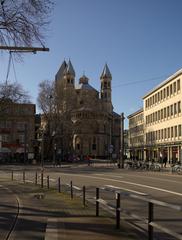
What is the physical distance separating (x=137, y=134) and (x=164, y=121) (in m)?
38.3

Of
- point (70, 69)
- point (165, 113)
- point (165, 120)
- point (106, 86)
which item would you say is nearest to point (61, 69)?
point (70, 69)

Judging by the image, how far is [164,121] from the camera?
87312 mm

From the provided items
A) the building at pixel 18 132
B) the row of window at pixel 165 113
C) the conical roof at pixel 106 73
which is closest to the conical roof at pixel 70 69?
the conical roof at pixel 106 73

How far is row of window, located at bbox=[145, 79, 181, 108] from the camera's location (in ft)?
255

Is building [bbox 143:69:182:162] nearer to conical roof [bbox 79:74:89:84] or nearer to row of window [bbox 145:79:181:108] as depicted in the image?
row of window [bbox 145:79:181:108]

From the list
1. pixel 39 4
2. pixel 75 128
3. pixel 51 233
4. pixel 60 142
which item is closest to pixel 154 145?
pixel 75 128

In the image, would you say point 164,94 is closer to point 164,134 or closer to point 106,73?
point 164,134

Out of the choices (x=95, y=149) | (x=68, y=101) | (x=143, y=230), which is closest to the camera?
(x=143, y=230)

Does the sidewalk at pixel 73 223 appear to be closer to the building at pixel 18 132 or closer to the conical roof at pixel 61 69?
the building at pixel 18 132

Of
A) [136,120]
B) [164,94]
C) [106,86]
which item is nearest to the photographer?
[164,94]

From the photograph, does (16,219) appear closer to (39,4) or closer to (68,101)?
(39,4)

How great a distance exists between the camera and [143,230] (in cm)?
1090

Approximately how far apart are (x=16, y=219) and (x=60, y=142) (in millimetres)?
95803

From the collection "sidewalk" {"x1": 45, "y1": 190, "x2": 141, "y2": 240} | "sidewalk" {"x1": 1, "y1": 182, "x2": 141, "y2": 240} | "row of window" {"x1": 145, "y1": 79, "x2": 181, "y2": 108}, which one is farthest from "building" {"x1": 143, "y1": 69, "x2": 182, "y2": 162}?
"sidewalk" {"x1": 45, "y1": 190, "x2": 141, "y2": 240}
